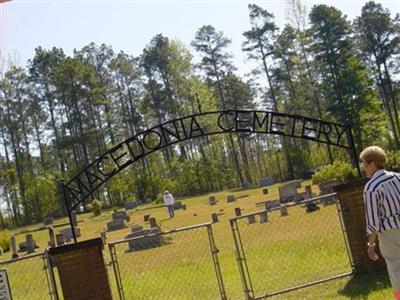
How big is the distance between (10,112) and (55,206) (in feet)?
40.2

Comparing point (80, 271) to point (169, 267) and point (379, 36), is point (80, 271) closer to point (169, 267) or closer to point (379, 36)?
point (169, 267)

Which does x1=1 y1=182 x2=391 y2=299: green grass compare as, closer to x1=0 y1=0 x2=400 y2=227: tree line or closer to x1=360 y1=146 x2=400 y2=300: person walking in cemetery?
x1=360 y1=146 x2=400 y2=300: person walking in cemetery

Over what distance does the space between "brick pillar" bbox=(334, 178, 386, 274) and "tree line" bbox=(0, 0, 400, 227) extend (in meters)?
41.2

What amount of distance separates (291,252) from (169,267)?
3.24 metres

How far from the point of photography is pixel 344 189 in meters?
9.62

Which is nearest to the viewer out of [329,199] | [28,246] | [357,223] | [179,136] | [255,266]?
[357,223]

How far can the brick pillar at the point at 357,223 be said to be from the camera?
376 inches

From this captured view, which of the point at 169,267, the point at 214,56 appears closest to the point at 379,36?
the point at 214,56

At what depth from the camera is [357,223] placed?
378 inches

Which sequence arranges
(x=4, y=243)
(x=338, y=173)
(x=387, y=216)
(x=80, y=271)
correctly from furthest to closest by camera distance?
(x=4, y=243) < (x=338, y=173) < (x=80, y=271) < (x=387, y=216)

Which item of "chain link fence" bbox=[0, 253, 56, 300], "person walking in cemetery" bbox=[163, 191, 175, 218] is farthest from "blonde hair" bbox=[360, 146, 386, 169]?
"person walking in cemetery" bbox=[163, 191, 175, 218]

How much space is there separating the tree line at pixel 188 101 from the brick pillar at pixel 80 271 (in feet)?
141

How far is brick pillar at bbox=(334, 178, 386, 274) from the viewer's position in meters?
9.55

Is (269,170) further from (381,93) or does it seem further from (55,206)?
(55,206)
